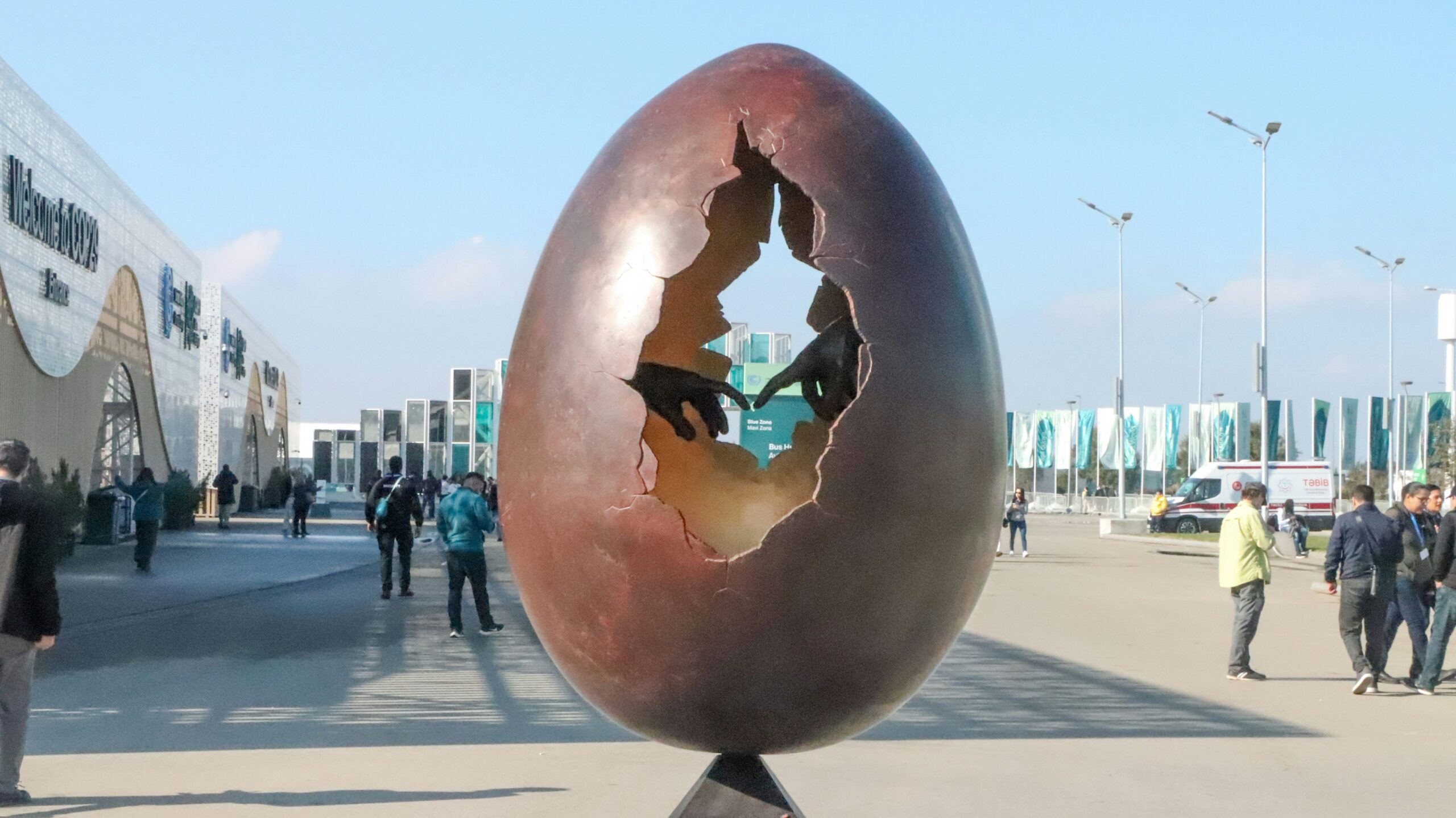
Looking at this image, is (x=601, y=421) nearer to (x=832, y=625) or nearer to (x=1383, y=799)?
(x=832, y=625)

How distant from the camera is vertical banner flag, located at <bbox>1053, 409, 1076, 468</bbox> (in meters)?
81.2

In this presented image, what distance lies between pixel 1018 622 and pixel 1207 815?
9.98 meters

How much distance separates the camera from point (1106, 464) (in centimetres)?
9125

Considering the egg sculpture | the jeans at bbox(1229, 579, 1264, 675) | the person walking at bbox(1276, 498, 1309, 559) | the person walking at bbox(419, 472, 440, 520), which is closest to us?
the egg sculpture

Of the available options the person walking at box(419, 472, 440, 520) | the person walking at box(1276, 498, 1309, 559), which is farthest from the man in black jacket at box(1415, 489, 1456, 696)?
A: the person walking at box(419, 472, 440, 520)

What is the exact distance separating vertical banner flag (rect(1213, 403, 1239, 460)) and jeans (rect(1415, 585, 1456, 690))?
57.8 metres

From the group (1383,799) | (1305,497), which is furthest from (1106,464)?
(1383,799)

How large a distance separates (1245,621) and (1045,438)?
7231 centimetres

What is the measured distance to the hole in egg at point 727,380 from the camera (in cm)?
387

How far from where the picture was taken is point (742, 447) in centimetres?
419

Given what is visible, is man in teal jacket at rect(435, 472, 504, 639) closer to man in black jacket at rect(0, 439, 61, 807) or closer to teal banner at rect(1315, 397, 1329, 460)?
man in black jacket at rect(0, 439, 61, 807)

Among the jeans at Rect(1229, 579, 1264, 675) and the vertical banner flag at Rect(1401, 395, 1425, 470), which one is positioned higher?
the vertical banner flag at Rect(1401, 395, 1425, 470)

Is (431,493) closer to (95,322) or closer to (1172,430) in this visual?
(95,322)

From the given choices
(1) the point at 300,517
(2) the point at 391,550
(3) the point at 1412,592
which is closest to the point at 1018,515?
(2) the point at 391,550
